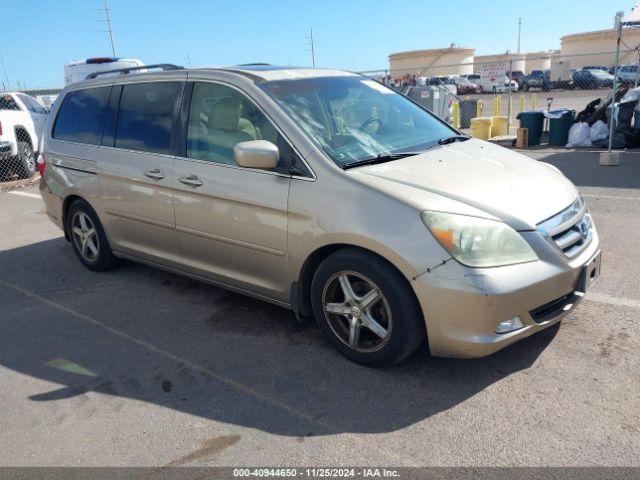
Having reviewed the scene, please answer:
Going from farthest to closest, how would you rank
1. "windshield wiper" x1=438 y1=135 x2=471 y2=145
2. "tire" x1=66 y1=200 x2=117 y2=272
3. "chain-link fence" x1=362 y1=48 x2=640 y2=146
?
"chain-link fence" x1=362 y1=48 x2=640 y2=146 < "tire" x1=66 y1=200 x2=117 y2=272 < "windshield wiper" x1=438 y1=135 x2=471 y2=145

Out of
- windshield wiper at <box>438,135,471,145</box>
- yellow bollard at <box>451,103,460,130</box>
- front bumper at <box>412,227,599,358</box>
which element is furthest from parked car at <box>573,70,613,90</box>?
front bumper at <box>412,227,599,358</box>

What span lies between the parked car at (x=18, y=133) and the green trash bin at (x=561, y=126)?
38.1 ft

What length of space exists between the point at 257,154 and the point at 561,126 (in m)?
10.9

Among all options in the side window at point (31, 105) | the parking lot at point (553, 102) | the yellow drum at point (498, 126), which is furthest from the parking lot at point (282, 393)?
the parking lot at point (553, 102)

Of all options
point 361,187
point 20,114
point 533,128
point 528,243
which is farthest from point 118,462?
point 533,128

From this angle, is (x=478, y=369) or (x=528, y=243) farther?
(x=478, y=369)

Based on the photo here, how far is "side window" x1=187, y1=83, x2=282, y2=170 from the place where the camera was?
3.74 meters

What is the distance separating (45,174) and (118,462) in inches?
152

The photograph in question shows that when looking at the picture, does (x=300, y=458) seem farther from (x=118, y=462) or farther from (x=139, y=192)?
(x=139, y=192)

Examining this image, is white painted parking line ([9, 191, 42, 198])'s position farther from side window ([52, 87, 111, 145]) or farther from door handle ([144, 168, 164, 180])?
door handle ([144, 168, 164, 180])

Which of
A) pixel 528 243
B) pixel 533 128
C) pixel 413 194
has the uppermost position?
pixel 413 194

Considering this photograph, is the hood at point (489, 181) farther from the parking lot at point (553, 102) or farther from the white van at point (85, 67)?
the parking lot at point (553, 102)

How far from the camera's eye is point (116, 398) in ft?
10.7

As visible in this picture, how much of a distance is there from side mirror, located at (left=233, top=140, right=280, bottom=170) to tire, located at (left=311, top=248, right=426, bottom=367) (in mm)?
722
